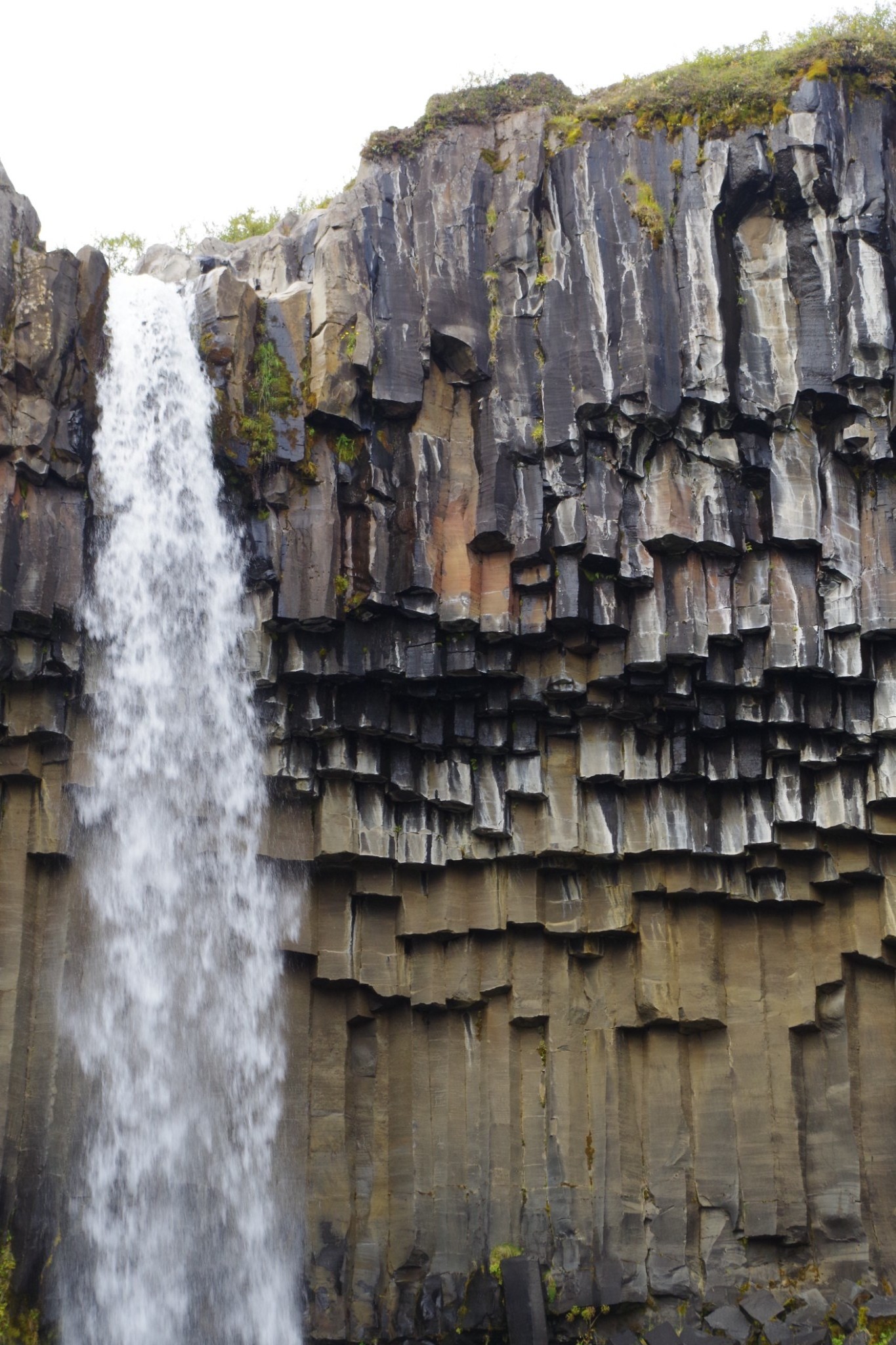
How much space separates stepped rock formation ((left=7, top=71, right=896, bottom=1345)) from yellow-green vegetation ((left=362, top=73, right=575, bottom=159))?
1.85 ft

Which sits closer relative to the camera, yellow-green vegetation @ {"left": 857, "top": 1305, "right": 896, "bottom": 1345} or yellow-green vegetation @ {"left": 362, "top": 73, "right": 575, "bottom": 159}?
yellow-green vegetation @ {"left": 857, "top": 1305, "right": 896, "bottom": 1345}

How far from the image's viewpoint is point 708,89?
14.9 meters

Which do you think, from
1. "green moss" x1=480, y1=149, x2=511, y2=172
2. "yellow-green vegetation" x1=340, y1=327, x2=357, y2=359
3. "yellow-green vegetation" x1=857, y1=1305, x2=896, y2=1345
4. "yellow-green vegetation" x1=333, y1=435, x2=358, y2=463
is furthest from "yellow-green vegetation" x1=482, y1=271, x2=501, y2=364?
"yellow-green vegetation" x1=857, y1=1305, x2=896, y2=1345

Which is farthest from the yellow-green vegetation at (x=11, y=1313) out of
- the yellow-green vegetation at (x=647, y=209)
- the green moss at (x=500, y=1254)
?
the yellow-green vegetation at (x=647, y=209)

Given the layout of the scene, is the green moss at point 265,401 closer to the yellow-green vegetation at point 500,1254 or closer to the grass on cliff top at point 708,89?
the grass on cliff top at point 708,89

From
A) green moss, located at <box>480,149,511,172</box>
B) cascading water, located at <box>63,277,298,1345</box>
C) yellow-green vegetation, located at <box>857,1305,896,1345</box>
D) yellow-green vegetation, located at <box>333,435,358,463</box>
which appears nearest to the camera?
yellow-green vegetation, located at <box>857,1305,896,1345</box>

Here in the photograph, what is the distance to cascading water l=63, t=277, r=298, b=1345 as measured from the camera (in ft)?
42.1

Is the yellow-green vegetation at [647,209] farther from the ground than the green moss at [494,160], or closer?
closer

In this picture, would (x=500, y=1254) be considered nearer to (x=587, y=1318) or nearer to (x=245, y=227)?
(x=587, y=1318)

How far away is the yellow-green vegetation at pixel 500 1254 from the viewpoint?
13555 millimetres

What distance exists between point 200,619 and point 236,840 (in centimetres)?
231

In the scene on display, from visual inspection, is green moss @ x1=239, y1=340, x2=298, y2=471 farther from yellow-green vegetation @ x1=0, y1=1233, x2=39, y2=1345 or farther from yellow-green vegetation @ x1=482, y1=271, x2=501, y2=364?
yellow-green vegetation @ x1=0, y1=1233, x2=39, y2=1345

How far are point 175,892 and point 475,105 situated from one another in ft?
30.7

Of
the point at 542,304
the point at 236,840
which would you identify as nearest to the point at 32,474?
the point at 236,840
